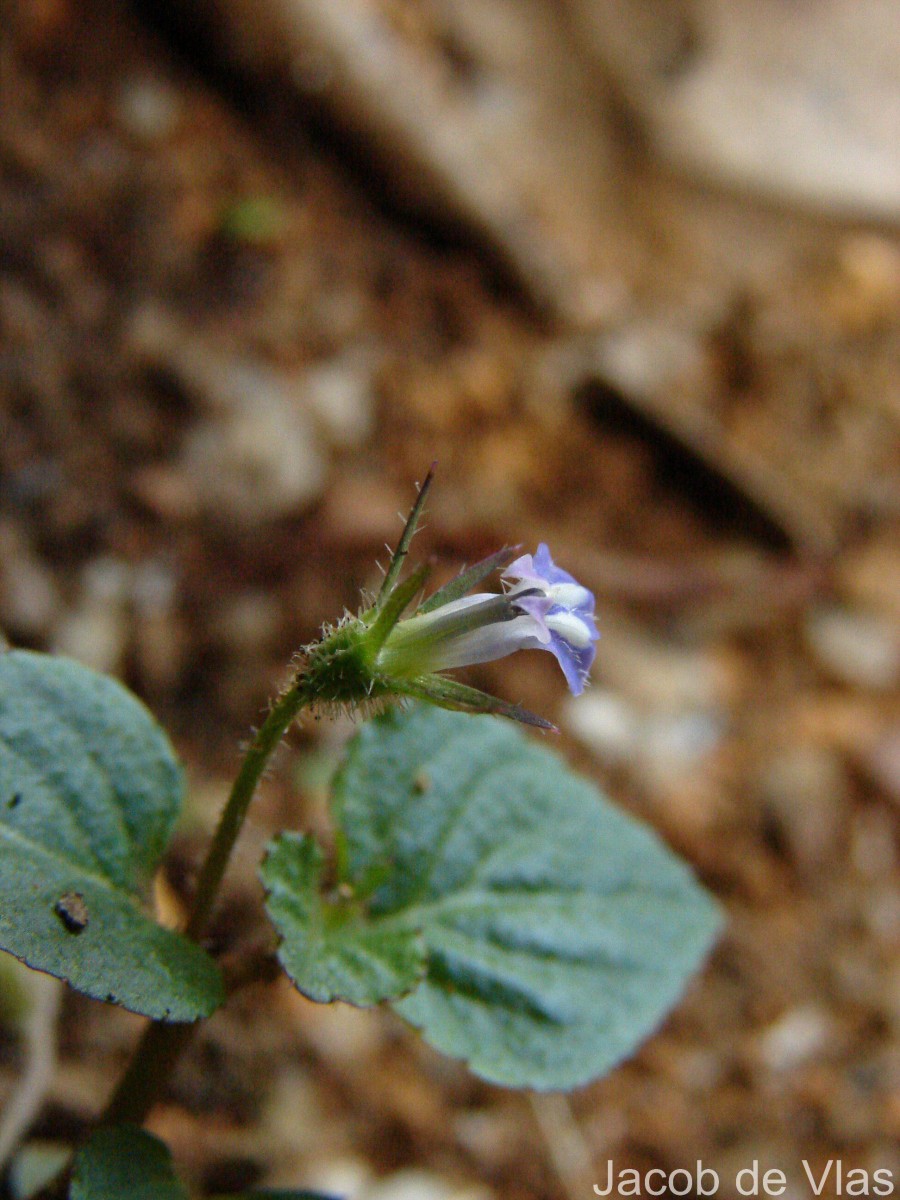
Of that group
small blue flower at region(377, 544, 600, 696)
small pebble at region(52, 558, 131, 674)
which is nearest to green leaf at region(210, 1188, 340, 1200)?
small blue flower at region(377, 544, 600, 696)

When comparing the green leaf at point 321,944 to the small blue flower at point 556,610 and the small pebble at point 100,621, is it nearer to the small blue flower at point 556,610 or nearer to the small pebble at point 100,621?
the small blue flower at point 556,610

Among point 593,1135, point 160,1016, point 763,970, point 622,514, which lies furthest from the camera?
point 622,514

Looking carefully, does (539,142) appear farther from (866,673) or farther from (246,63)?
(866,673)

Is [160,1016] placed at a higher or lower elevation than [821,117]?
lower

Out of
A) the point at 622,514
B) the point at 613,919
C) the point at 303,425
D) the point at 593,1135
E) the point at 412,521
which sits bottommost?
the point at 593,1135


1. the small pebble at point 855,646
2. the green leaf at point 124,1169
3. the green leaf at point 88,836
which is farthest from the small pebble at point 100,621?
the small pebble at point 855,646

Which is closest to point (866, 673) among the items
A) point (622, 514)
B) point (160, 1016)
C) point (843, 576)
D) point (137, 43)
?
point (843, 576)

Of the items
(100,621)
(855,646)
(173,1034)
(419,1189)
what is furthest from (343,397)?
(173,1034)
